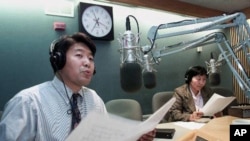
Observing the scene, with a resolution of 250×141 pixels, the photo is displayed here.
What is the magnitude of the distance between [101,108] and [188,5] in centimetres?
254

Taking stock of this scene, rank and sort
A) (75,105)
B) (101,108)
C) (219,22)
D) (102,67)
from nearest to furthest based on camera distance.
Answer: (219,22) < (75,105) < (101,108) < (102,67)

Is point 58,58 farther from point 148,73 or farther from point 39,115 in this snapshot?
point 148,73

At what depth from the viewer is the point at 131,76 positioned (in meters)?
0.98

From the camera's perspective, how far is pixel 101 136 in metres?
0.71

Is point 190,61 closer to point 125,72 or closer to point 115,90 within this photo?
point 115,90

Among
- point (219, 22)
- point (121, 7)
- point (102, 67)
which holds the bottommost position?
point (102, 67)

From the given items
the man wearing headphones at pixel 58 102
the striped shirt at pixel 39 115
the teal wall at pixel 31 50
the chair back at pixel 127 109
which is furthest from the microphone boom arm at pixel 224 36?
the teal wall at pixel 31 50

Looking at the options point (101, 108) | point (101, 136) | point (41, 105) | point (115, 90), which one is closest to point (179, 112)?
point (115, 90)

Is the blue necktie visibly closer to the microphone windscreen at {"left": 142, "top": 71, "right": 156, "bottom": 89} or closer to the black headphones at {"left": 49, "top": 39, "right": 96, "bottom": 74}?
the black headphones at {"left": 49, "top": 39, "right": 96, "bottom": 74}

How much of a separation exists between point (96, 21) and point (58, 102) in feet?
5.37

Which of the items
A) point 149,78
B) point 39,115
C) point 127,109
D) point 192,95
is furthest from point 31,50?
point 192,95

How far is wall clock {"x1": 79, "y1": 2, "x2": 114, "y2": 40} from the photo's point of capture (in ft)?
8.20

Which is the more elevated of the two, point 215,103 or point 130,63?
point 130,63

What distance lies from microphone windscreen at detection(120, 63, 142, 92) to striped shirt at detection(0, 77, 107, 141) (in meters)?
0.33
